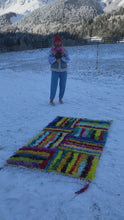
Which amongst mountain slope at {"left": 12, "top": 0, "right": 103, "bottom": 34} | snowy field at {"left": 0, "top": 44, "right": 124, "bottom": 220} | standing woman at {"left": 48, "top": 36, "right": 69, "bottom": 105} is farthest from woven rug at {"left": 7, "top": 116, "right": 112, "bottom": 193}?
mountain slope at {"left": 12, "top": 0, "right": 103, "bottom": 34}

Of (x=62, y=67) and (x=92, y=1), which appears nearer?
(x=62, y=67)

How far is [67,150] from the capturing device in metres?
2.64

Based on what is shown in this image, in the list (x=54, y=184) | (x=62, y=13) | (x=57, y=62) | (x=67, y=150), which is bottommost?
Answer: (x=54, y=184)

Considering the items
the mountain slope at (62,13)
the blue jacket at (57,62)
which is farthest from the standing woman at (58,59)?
the mountain slope at (62,13)

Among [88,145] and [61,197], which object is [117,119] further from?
[61,197]

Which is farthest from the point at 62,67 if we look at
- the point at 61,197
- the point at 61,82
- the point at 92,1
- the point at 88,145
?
the point at 92,1

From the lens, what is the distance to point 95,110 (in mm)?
4363

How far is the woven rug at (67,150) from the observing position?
2.26 metres

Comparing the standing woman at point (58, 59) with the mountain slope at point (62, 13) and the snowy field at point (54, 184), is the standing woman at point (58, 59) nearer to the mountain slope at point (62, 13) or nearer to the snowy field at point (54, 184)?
the snowy field at point (54, 184)

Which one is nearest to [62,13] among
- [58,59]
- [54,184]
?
[58,59]

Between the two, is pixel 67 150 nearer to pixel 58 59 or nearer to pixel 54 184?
pixel 54 184

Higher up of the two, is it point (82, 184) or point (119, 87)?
point (119, 87)

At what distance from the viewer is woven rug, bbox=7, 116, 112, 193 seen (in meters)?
2.26

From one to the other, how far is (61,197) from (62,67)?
3357 mm
